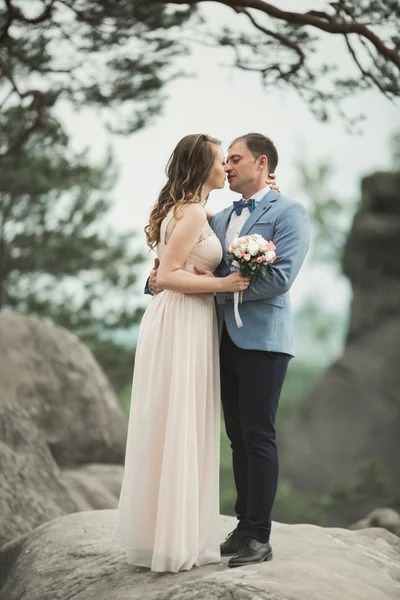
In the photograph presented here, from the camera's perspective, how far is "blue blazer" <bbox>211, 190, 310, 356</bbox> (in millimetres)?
4207

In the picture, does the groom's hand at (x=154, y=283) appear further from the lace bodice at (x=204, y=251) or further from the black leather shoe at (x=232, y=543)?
the black leather shoe at (x=232, y=543)

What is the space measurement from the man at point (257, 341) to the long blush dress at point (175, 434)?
4.4 inches

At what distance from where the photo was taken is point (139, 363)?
4.40 metres

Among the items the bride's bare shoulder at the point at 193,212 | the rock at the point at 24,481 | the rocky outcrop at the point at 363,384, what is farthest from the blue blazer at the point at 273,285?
the rocky outcrop at the point at 363,384

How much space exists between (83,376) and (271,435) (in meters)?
5.11

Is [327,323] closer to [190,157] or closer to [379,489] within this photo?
[379,489]

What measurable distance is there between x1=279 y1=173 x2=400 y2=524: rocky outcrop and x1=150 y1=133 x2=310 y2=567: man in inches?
604

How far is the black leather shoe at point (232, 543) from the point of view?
4426mm

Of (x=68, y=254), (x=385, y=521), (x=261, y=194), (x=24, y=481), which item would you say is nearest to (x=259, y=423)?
(x=261, y=194)

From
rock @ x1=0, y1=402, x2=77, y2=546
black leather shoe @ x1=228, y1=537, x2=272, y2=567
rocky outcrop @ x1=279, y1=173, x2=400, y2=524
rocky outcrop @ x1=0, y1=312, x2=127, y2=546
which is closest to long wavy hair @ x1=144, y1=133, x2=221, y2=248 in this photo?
black leather shoe @ x1=228, y1=537, x2=272, y2=567

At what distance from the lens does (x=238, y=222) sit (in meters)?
4.51

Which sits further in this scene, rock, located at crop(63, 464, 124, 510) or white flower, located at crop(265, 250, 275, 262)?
rock, located at crop(63, 464, 124, 510)

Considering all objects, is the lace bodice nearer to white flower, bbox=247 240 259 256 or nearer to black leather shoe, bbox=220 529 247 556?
white flower, bbox=247 240 259 256

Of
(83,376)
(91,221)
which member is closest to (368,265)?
(91,221)
